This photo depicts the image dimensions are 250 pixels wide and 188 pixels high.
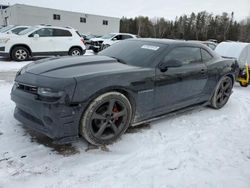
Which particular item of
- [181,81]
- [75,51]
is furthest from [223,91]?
[75,51]

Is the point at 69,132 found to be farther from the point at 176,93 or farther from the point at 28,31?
the point at 28,31

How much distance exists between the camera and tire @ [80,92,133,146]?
3041 millimetres

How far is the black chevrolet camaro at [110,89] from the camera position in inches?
112

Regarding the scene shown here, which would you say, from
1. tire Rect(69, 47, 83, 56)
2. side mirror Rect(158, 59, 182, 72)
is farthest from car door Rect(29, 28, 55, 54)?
side mirror Rect(158, 59, 182, 72)

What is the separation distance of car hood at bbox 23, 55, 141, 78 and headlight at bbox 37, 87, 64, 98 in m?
0.24

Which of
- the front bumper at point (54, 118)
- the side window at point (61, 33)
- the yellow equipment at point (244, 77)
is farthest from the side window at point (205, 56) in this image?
the side window at point (61, 33)

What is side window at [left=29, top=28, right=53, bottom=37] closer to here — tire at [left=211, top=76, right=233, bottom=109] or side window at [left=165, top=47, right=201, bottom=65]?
side window at [left=165, top=47, right=201, bottom=65]

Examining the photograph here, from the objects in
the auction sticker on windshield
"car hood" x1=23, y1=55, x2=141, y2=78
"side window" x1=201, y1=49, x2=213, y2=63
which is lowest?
"car hood" x1=23, y1=55, x2=141, y2=78

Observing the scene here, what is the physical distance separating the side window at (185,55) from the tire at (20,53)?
27.4ft

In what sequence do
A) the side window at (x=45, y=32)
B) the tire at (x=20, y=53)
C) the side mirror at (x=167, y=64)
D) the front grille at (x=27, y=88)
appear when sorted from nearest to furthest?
1. the front grille at (x=27, y=88)
2. the side mirror at (x=167, y=64)
3. the tire at (x=20, y=53)
4. the side window at (x=45, y=32)

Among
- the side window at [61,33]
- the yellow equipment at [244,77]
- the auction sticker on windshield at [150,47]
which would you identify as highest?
the side window at [61,33]

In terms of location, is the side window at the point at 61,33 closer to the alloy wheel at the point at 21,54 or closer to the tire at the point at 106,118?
the alloy wheel at the point at 21,54

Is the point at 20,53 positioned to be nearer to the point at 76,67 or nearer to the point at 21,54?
the point at 21,54

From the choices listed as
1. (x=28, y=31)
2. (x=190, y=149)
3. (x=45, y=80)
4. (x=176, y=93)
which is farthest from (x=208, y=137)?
(x=28, y=31)
